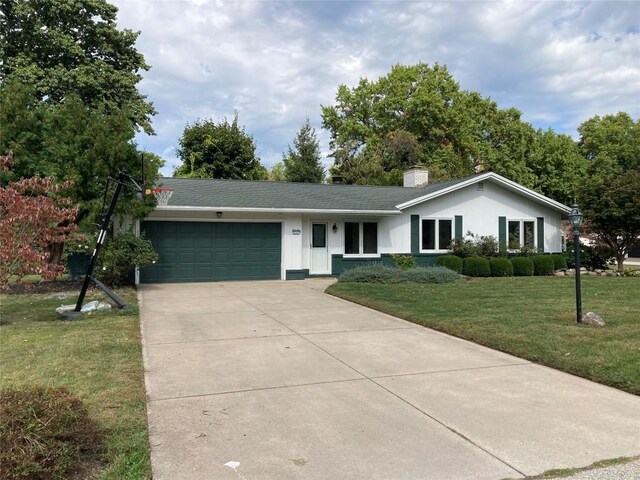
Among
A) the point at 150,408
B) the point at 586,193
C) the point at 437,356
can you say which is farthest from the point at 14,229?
the point at 586,193

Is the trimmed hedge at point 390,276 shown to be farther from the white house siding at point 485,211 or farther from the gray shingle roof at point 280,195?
the white house siding at point 485,211

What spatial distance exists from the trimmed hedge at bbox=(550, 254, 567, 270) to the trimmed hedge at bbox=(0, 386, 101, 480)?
18106mm

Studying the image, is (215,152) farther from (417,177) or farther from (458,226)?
(458,226)

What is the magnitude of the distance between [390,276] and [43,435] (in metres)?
11.6

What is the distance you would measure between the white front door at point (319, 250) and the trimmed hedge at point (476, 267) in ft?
15.7

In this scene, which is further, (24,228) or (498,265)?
(498,265)

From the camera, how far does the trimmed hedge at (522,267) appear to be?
17578 millimetres

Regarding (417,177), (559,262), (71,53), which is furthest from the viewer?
(71,53)

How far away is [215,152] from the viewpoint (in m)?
34.2

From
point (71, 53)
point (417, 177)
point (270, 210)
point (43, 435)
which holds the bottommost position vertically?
point (43, 435)

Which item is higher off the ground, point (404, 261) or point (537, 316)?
point (404, 261)

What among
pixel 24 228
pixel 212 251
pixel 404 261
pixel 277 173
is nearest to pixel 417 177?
pixel 404 261

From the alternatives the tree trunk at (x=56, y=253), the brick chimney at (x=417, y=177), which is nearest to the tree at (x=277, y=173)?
the brick chimney at (x=417, y=177)

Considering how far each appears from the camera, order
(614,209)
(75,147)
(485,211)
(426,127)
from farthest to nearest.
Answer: (426,127)
(485,211)
(614,209)
(75,147)
